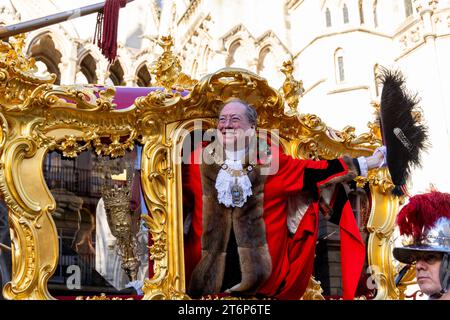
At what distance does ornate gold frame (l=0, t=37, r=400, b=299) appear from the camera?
4.87 m

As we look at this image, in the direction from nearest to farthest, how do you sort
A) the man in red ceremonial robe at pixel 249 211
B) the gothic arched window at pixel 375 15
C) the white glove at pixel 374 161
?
the man in red ceremonial robe at pixel 249 211
the white glove at pixel 374 161
the gothic arched window at pixel 375 15

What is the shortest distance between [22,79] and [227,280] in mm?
2218

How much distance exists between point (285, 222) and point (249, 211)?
0.39 m

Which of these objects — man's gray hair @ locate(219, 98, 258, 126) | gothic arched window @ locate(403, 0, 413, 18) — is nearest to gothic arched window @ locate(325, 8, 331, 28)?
gothic arched window @ locate(403, 0, 413, 18)

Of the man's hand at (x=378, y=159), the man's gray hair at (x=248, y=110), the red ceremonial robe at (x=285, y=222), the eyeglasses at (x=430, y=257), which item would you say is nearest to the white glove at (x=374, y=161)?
the man's hand at (x=378, y=159)

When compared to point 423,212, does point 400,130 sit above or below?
above

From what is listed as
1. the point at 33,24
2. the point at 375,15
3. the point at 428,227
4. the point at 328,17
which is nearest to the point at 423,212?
the point at 428,227

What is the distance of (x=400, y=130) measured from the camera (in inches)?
210

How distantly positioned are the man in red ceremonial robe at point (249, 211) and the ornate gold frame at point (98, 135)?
6.4 inches

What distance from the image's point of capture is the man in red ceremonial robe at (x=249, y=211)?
5.14 metres

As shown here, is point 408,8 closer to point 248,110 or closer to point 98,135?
point 248,110

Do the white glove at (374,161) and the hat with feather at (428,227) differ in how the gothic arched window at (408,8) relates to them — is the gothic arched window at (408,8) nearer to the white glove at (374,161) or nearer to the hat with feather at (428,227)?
the white glove at (374,161)

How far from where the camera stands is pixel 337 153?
19.9 ft
